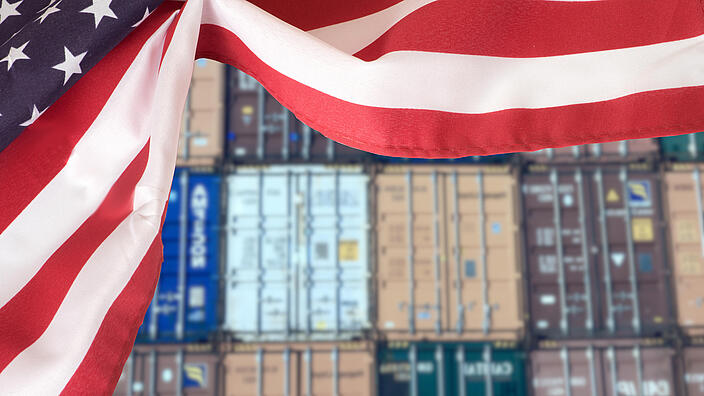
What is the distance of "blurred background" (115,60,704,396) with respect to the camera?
9.23 m

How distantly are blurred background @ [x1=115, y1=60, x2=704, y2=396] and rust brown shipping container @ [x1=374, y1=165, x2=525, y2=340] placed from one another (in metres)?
0.02

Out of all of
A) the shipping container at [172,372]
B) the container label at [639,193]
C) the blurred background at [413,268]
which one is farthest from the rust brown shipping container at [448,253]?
the shipping container at [172,372]

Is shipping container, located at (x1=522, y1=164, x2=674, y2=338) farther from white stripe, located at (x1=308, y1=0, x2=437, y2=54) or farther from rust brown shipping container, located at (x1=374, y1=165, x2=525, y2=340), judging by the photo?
white stripe, located at (x1=308, y1=0, x2=437, y2=54)

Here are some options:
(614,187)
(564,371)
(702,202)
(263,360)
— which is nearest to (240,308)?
(263,360)

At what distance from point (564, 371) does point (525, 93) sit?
27.8 feet

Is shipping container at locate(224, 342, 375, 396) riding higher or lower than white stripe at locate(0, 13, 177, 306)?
lower

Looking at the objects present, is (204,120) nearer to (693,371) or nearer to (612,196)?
(612,196)

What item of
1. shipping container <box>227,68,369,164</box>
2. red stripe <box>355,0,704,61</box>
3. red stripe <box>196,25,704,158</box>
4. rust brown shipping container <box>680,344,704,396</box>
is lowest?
rust brown shipping container <box>680,344,704,396</box>

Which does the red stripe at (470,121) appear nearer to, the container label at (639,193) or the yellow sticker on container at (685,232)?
the container label at (639,193)

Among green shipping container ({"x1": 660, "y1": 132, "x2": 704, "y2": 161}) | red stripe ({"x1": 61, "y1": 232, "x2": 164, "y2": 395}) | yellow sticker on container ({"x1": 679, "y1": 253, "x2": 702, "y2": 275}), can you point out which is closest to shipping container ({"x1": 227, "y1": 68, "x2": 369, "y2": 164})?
green shipping container ({"x1": 660, "y1": 132, "x2": 704, "y2": 161})

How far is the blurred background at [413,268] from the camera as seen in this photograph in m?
9.23

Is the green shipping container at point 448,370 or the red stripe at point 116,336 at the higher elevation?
the red stripe at point 116,336

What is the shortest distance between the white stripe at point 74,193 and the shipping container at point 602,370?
863cm

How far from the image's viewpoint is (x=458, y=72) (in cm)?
170
